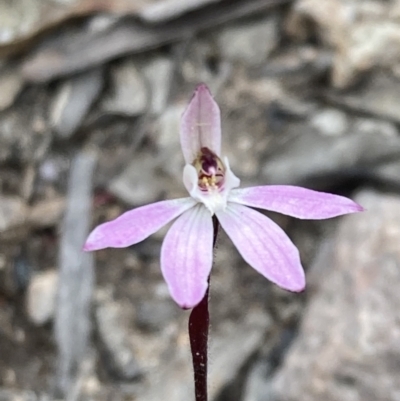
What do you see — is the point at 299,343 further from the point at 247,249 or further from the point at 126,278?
the point at 247,249

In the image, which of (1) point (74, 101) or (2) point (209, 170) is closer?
(2) point (209, 170)

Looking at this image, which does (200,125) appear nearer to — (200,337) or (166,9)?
(200,337)

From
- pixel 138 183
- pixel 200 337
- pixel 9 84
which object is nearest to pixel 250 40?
pixel 138 183

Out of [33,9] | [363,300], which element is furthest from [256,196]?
[33,9]

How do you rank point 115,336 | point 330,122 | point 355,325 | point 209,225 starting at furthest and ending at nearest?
1. point 330,122
2. point 115,336
3. point 355,325
4. point 209,225

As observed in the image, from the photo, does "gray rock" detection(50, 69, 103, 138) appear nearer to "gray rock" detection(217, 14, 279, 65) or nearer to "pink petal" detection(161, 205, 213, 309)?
"gray rock" detection(217, 14, 279, 65)

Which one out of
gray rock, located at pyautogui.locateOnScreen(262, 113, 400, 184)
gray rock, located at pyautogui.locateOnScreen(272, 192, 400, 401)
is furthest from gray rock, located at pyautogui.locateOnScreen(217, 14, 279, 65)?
gray rock, located at pyautogui.locateOnScreen(272, 192, 400, 401)

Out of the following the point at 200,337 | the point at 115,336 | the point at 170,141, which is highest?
the point at 170,141

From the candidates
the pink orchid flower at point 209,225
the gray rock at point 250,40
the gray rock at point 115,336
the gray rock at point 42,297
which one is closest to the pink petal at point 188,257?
the pink orchid flower at point 209,225
